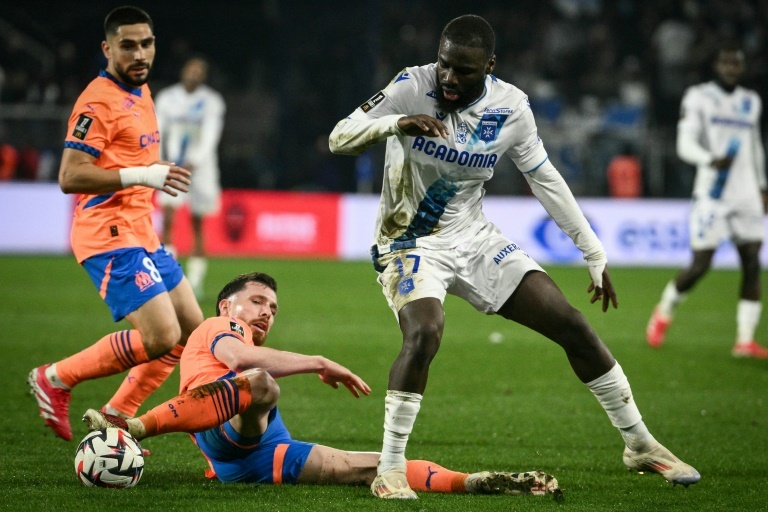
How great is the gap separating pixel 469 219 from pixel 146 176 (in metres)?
1.77

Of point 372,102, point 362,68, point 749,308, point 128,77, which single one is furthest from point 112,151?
point 362,68

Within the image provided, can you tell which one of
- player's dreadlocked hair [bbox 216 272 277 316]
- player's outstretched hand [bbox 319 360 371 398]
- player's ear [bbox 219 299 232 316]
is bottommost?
player's outstretched hand [bbox 319 360 371 398]

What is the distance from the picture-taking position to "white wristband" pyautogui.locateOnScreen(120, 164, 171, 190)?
18.6 ft

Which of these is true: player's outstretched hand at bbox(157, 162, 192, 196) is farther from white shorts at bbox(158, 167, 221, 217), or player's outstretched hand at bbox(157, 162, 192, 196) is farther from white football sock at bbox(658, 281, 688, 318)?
white shorts at bbox(158, 167, 221, 217)

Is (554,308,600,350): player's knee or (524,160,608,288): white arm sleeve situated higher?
(524,160,608,288): white arm sleeve

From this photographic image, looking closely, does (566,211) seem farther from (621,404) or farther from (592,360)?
(621,404)

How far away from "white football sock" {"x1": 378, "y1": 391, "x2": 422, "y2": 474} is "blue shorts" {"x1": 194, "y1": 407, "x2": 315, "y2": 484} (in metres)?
0.45

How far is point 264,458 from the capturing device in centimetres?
505

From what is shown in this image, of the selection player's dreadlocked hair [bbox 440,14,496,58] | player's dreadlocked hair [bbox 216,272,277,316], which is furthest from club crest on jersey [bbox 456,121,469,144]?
player's dreadlocked hair [bbox 216,272,277,316]

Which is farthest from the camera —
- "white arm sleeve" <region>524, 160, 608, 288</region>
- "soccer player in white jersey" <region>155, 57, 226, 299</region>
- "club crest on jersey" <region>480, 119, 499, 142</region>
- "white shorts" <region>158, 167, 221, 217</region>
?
"white shorts" <region>158, 167, 221, 217</region>

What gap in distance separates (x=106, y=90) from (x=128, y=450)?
230 centimetres

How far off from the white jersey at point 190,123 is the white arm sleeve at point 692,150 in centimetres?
593

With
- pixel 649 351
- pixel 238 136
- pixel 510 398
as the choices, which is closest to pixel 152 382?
pixel 510 398

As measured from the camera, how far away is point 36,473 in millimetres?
5223
